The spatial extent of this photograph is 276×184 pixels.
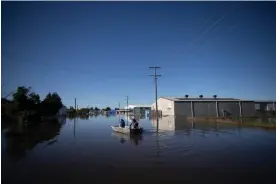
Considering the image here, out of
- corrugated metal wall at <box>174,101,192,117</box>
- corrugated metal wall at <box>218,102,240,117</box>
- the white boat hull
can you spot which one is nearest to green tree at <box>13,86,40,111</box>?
the white boat hull

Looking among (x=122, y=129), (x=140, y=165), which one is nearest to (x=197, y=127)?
(x=122, y=129)

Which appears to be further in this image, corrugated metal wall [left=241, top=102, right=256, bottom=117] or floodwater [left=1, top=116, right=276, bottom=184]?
corrugated metal wall [left=241, top=102, right=256, bottom=117]

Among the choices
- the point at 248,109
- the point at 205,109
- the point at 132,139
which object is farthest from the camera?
the point at 248,109

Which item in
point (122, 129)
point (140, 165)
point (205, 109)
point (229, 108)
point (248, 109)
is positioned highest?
point (229, 108)

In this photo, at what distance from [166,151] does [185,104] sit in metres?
43.8

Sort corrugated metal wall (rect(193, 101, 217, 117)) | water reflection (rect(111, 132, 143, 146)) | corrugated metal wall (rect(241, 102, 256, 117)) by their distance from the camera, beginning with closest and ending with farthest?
water reflection (rect(111, 132, 143, 146))
corrugated metal wall (rect(193, 101, 217, 117))
corrugated metal wall (rect(241, 102, 256, 117))

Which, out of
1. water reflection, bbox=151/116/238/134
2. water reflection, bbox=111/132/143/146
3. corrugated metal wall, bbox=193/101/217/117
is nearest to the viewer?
water reflection, bbox=111/132/143/146

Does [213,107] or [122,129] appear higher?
[213,107]

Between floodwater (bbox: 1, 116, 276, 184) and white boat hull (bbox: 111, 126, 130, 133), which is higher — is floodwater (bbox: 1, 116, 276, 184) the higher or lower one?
the lower one

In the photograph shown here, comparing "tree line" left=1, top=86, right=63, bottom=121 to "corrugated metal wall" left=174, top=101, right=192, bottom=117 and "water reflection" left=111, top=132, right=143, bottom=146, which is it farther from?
"corrugated metal wall" left=174, top=101, right=192, bottom=117

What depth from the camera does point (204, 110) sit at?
2148 inches

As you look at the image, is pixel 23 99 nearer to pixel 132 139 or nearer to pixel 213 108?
pixel 132 139

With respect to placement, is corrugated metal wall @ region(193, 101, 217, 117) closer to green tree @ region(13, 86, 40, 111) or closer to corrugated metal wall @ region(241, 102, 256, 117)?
corrugated metal wall @ region(241, 102, 256, 117)

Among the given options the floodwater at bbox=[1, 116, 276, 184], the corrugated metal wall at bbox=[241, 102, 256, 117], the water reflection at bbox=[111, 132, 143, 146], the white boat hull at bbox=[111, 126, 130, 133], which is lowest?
the floodwater at bbox=[1, 116, 276, 184]
